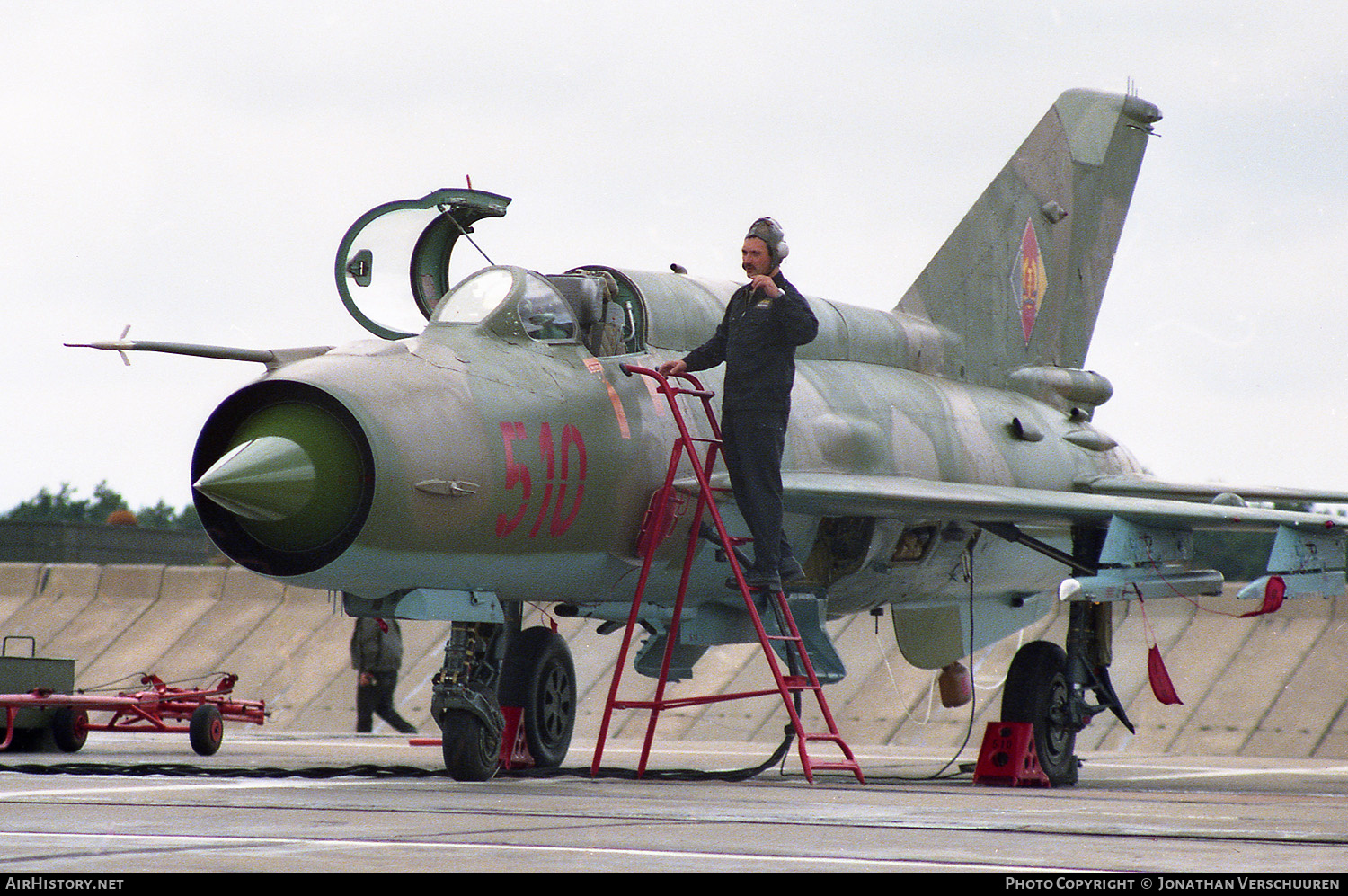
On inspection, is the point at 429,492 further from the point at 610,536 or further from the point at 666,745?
the point at 666,745

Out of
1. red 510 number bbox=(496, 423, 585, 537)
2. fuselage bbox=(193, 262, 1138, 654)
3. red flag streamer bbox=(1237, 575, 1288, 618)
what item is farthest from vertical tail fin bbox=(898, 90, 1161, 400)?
red 510 number bbox=(496, 423, 585, 537)

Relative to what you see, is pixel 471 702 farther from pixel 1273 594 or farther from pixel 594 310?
pixel 1273 594

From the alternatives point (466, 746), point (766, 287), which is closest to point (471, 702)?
point (466, 746)

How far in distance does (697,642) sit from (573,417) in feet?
7.36

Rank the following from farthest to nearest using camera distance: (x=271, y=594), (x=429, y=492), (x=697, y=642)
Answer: (x=271, y=594) < (x=697, y=642) < (x=429, y=492)

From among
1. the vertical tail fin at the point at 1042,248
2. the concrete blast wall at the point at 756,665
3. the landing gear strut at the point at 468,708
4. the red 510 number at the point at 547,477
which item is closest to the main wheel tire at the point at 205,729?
the landing gear strut at the point at 468,708

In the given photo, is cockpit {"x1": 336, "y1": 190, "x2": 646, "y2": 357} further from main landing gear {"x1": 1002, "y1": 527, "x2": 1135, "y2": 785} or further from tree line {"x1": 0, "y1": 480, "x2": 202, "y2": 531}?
tree line {"x1": 0, "y1": 480, "x2": 202, "y2": 531}

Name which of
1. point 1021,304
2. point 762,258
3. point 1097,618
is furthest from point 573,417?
point 1021,304

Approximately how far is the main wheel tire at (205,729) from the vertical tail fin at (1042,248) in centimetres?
572

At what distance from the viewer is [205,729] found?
12.1 m

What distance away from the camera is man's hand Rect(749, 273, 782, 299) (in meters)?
9.22

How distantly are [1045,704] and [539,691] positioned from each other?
3195 mm

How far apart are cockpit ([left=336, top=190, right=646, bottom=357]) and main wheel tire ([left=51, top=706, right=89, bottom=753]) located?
408 centimetres
